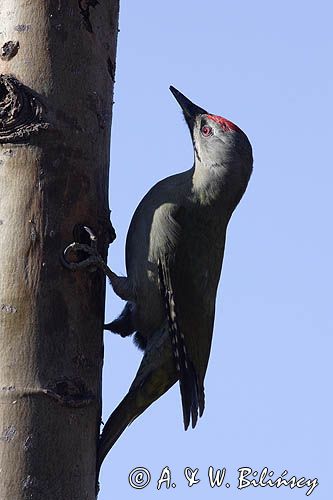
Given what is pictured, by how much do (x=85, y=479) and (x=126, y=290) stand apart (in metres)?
1.47

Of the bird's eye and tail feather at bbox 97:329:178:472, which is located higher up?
the bird's eye

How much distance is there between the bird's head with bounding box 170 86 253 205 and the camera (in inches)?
183

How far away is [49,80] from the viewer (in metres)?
3.06

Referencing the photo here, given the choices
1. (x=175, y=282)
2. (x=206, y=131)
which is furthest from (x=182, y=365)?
(x=206, y=131)

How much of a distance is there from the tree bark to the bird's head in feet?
4.36

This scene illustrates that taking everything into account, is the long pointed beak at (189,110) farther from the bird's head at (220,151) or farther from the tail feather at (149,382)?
the tail feather at (149,382)

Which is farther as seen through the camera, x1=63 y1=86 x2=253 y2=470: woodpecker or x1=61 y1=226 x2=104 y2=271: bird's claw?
x1=63 y1=86 x2=253 y2=470: woodpecker

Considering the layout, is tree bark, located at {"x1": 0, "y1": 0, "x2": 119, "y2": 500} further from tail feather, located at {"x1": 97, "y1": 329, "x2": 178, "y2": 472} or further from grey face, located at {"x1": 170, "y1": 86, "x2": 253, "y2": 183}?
grey face, located at {"x1": 170, "y1": 86, "x2": 253, "y2": 183}

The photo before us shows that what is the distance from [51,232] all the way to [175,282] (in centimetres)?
124

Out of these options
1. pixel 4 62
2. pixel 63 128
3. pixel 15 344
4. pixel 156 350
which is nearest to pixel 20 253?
pixel 15 344

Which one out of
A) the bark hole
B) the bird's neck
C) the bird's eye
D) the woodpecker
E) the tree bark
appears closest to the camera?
the tree bark

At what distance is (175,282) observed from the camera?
4.10 metres

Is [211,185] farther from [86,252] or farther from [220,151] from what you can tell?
[86,252]

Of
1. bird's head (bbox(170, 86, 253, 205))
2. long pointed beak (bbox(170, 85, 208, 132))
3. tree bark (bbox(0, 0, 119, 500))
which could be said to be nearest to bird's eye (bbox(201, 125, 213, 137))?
bird's head (bbox(170, 86, 253, 205))
